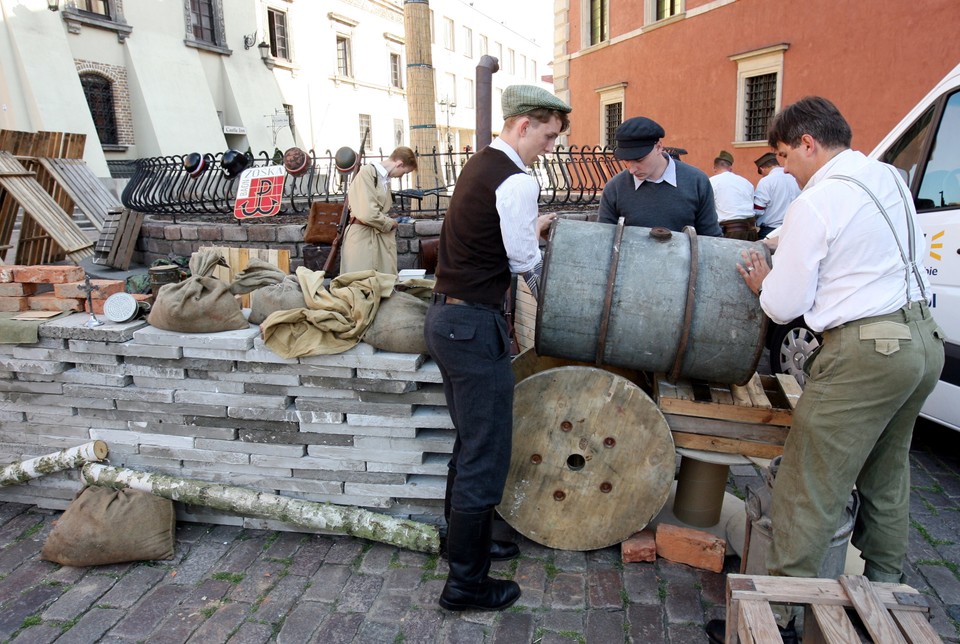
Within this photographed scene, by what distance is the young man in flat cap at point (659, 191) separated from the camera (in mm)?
3500

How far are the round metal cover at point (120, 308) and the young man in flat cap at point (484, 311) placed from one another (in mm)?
1711

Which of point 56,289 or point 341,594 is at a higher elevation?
point 56,289

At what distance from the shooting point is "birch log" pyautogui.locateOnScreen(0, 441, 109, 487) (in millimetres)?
3367

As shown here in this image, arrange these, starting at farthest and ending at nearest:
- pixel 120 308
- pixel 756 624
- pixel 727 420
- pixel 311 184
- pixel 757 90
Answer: pixel 757 90
pixel 311 184
pixel 120 308
pixel 727 420
pixel 756 624

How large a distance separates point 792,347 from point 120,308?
474 cm

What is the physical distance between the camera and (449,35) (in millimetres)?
41281

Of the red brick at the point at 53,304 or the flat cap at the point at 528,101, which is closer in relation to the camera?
the flat cap at the point at 528,101

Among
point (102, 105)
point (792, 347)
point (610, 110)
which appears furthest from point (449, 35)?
point (792, 347)

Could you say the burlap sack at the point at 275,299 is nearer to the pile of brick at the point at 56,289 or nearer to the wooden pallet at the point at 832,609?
the pile of brick at the point at 56,289

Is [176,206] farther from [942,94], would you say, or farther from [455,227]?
[942,94]

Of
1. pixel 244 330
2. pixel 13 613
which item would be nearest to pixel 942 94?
Answer: pixel 244 330

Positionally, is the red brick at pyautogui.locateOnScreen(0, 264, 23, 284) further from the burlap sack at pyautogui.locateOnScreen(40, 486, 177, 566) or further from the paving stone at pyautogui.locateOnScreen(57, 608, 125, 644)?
the paving stone at pyautogui.locateOnScreen(57, 608, 125, 644)

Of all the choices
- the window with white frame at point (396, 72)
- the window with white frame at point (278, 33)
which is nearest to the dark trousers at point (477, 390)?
the window with white frame at point (278, 33)

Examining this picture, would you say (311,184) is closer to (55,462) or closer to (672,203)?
(55,462)
